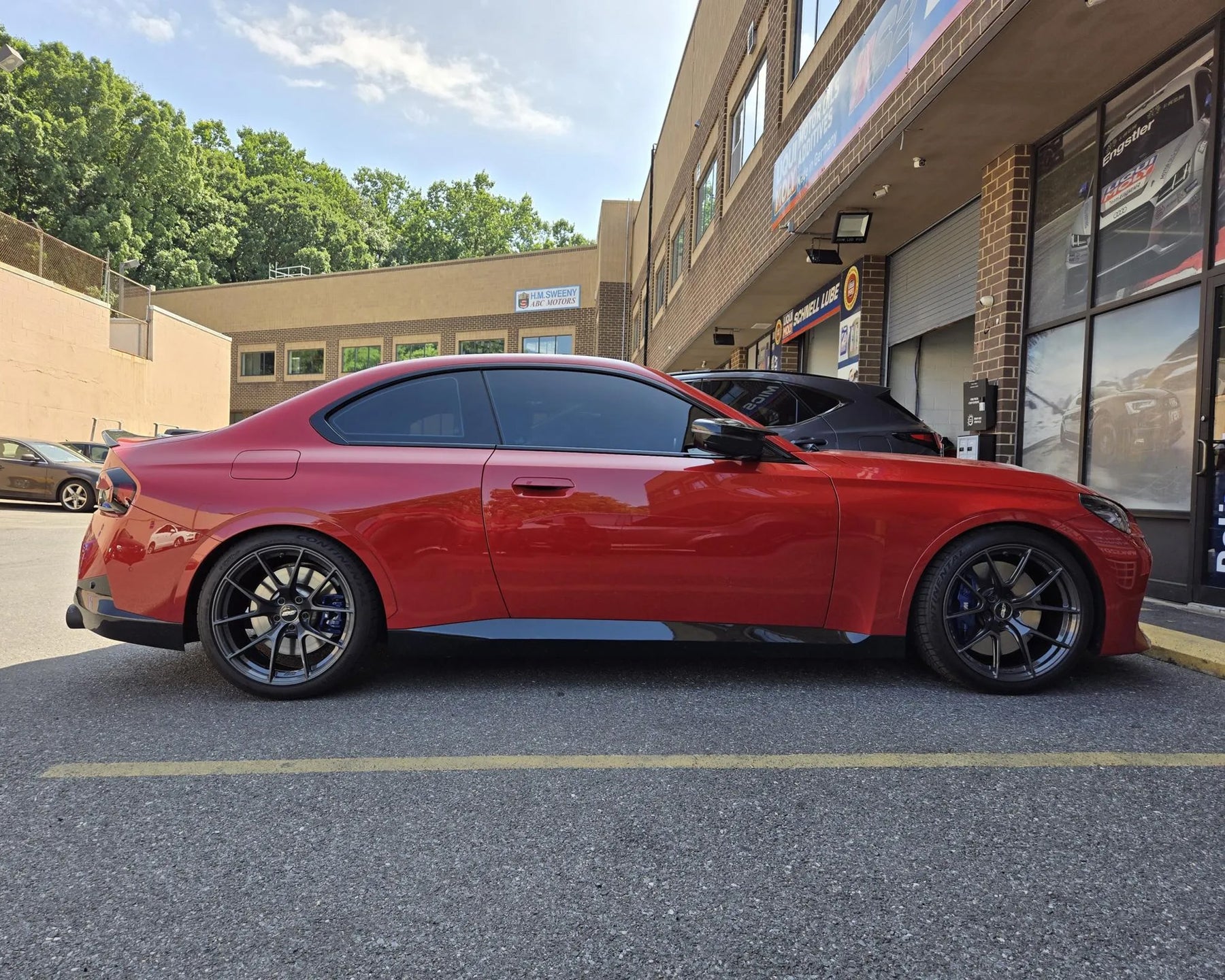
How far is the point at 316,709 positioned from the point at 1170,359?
19.5 ft

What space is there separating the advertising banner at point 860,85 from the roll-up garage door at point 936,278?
165 cm

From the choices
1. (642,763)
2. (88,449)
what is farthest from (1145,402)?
(88,449)

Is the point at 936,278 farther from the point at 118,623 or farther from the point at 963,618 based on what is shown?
the point at 118,623

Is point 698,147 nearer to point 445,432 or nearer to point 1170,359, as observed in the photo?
point 1170,359

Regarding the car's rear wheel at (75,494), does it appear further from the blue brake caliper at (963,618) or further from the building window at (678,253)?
the blue brake caliper at (963,618)

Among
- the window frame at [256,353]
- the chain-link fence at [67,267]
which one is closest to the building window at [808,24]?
the chain-link fence at [67,267]

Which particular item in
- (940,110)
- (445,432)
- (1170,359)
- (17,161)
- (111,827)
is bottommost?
(111,827)

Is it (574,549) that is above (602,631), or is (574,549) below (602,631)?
above

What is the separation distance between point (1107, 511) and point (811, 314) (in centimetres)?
946

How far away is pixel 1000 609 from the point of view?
336 centimetres

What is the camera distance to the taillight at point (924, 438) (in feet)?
17.1

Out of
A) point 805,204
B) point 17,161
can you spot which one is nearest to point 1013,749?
point 805,204

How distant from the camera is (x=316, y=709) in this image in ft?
10.2

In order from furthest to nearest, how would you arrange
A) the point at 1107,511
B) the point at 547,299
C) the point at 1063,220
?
the point at 547,299, the point at 1063,220, the point at 1107,511
